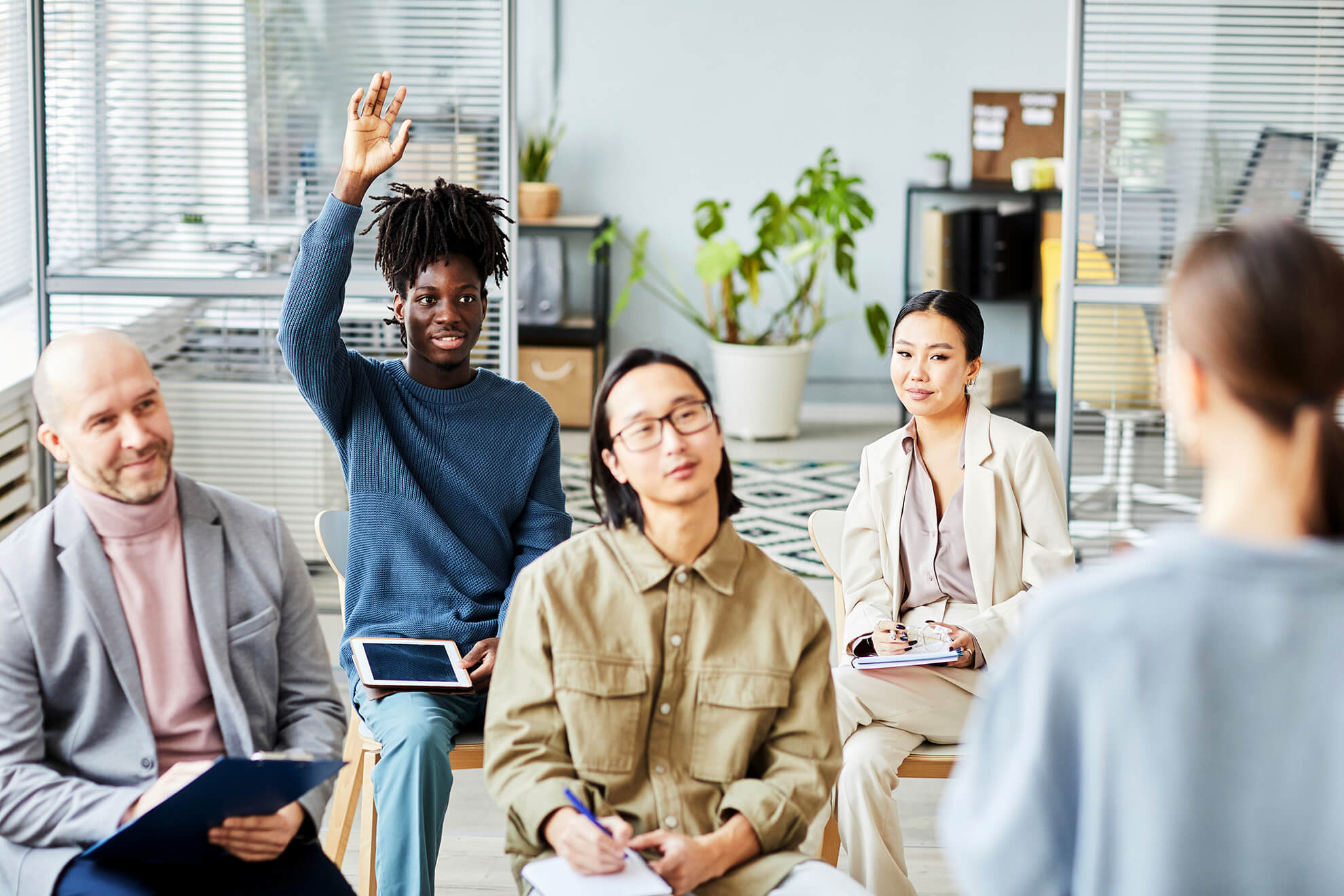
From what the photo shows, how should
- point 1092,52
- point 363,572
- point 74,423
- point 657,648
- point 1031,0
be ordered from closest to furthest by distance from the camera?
1. point 74,423
2. point 657,648
3. point 363,572
4. point 1092,52
5. point 1031,0

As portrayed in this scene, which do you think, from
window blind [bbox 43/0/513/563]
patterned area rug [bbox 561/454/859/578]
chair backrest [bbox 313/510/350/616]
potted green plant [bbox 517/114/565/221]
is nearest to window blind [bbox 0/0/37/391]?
window blind [bbox 43/0/513/563]

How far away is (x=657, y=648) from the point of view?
5.71 ft

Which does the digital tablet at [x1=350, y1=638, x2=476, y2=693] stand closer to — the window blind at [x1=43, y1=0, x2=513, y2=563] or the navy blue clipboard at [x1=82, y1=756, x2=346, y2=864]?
the navy blue clipboard at [x1=82, y1=756, x2=346, y2=864]

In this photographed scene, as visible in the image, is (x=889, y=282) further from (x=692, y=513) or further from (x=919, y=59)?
(x=692, y=513)

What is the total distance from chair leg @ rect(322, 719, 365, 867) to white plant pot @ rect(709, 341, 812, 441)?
438 centimetres

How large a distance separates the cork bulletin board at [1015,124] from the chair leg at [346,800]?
556cm

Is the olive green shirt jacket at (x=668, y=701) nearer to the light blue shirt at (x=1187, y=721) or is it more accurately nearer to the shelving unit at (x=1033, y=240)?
the light blue shirt at (x=1187, y=721)

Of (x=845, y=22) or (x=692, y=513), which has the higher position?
(x=845, y=22)

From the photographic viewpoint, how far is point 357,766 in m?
2.38

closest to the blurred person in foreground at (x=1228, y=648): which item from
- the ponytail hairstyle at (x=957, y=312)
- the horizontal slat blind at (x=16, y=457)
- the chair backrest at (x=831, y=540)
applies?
the ponytail hairstyle at (x=957, y=312)

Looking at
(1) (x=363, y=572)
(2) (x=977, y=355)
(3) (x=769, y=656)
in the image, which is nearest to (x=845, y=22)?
(2) (x=977, y=355)

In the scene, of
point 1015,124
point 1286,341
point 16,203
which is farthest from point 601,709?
point 1015,124

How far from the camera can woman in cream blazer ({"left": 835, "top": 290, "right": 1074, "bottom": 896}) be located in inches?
86.8

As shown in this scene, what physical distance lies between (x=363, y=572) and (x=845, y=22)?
5.42m
